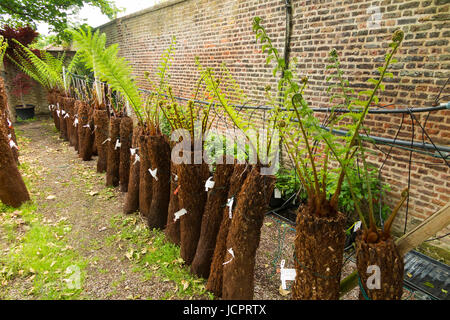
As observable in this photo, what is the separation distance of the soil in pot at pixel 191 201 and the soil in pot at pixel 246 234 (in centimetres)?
59

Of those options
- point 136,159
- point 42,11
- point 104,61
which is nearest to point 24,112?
point 42,11

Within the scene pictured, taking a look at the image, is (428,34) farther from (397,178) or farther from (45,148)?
(45,148)

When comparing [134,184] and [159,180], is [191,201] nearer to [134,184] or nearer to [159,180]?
[159,180]

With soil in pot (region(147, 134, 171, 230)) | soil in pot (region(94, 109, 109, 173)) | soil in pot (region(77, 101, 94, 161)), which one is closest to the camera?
soil in pot (region(147, 134, 171, 230))

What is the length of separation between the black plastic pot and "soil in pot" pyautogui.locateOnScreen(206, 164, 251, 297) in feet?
37.5

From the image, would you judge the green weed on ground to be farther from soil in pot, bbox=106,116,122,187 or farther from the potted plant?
the potted plant

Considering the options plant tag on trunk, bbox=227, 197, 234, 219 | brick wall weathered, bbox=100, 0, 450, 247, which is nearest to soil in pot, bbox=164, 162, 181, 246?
plant tag on trunk, bbox=227, 197, 234, 219

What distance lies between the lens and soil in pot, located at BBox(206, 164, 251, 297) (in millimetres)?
1998

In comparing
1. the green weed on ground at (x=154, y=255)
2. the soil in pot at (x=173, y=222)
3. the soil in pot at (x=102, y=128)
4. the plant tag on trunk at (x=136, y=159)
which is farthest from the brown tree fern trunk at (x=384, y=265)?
the soil in pot at (x=102, y=128)

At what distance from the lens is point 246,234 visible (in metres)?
1.90

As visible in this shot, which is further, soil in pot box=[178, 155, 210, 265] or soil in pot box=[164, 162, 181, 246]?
soil in pot box=[164, 162, 181, 246]

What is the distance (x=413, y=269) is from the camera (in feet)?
8.62

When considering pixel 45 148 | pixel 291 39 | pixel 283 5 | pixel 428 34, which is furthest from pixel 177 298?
pixel 45 148

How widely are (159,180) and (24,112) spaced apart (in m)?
10.4
